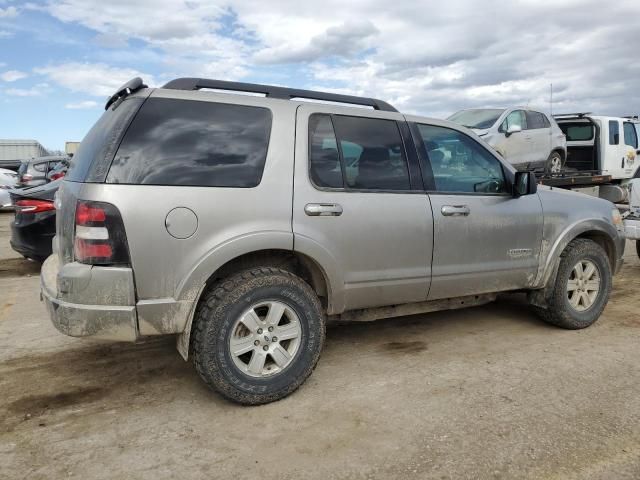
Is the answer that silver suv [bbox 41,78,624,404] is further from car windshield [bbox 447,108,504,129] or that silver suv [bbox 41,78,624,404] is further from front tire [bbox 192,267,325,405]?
car windshield [bbox 447,108,504,129]

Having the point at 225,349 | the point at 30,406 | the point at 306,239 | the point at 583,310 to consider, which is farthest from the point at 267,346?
the point at 583,310

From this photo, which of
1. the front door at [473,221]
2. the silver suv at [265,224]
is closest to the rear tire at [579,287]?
the front door at [473,221]

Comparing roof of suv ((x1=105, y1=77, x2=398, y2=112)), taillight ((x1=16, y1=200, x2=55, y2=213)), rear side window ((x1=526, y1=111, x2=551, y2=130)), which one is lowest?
taillight ((x1=16, y1=200, x2=55, y2=213))

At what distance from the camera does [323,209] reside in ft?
→ 11.2

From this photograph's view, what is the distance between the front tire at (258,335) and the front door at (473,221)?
116 centimetres

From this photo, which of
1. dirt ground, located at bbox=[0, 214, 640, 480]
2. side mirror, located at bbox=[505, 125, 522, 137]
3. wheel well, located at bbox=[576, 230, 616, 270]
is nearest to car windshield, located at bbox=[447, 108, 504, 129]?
side mirror, located at bbox=[505, 125, 522, 137]

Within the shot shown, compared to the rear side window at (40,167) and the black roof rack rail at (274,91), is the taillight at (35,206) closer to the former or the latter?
the black roof rack rail at (274,91)

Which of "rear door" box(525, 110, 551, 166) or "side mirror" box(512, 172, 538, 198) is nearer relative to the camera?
"side mirror" box(512, 172, 538, 198)

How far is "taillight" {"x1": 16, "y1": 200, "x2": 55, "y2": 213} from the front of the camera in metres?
6.62

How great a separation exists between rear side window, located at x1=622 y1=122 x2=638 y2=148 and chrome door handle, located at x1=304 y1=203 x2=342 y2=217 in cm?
1177

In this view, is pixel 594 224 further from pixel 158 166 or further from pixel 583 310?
pixel 158 166

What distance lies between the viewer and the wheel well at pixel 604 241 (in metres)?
4.90

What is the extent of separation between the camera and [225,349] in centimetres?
312

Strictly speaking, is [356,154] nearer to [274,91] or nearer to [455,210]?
[274,91]
